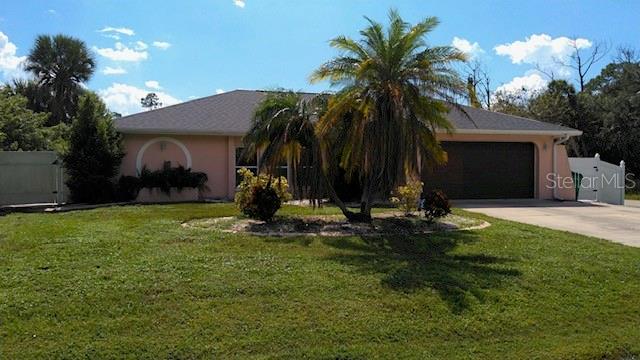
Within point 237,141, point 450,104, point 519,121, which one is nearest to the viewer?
point 450,104

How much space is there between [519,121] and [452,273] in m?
17.0

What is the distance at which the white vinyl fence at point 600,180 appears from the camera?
72.2 feet

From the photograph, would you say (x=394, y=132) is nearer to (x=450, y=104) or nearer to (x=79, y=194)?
(x=450, y=104)

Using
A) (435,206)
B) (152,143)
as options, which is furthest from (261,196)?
(152,143)

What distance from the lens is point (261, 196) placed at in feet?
38.8

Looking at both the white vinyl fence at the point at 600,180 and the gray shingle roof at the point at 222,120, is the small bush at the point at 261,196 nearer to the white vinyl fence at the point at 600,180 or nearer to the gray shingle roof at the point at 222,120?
the gray shingle roof at the point at 222,120

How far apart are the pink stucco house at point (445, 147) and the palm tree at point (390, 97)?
7713 mm

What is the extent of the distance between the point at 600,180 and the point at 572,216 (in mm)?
7757

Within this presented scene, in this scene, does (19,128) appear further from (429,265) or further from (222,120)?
(429,265)

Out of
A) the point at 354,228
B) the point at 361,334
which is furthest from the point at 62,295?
the point at 354,228

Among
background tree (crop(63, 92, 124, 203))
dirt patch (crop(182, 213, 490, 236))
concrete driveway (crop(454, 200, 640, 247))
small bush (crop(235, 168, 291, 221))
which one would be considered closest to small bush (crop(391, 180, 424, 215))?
dirt patch (crop(182, 213, 490, 236))

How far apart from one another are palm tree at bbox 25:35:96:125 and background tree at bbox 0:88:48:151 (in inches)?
174

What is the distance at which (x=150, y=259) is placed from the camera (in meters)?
7.84

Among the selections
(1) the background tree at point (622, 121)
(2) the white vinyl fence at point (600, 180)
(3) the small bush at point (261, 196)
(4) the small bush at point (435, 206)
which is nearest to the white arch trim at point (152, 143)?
(3) the small bush at point (261, 196)
